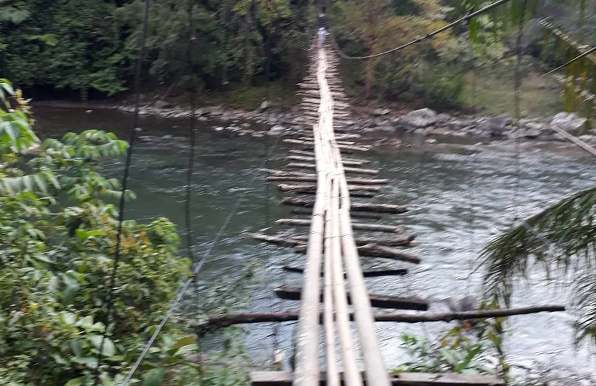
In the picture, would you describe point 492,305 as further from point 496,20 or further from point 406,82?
point 406,82

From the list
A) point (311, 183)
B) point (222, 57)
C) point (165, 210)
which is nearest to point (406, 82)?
point (222, 57)

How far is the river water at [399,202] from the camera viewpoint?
11.8 feet

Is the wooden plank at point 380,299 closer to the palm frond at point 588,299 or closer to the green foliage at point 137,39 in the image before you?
the palm frond at point 588,299

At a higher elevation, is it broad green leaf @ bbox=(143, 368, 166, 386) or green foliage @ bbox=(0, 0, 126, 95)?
green foliage @ bbox=(0, 0, 126, 95)

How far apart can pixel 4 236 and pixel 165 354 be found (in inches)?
24.0

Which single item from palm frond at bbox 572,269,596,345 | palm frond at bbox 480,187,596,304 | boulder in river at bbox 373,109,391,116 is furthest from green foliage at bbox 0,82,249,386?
boulder in river at bbox 373,109,391,116

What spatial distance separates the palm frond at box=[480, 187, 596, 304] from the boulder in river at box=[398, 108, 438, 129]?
8.14 m

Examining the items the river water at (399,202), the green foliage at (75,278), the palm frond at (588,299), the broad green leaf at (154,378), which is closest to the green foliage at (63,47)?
the river water at (399,202)

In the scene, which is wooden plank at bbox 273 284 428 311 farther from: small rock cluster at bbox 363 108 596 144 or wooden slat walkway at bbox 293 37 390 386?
small rock cluster at bbox 363 108 596 144

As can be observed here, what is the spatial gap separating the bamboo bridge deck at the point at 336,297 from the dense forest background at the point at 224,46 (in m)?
6.21

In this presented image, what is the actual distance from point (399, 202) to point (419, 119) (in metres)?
4.26

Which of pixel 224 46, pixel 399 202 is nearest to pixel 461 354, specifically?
pixel 399 202

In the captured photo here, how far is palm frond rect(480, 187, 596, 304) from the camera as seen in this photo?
1.75 meters

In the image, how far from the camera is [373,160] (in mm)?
7996
